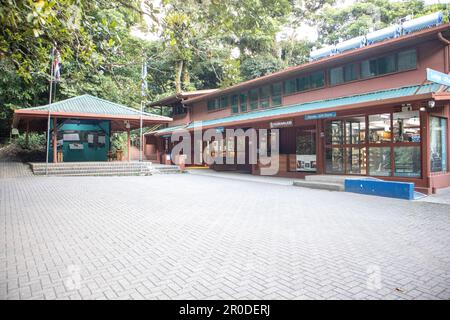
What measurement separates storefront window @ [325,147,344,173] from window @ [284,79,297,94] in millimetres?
4386

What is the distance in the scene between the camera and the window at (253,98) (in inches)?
746

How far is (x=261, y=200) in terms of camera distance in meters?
9.19

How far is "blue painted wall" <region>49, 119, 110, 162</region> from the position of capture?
20.4m

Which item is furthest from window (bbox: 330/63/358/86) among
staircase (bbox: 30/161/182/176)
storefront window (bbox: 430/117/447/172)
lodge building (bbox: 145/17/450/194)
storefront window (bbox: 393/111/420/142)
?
staircase (bbox: 30/161/182/176)

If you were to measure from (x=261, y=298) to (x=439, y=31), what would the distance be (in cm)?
1160

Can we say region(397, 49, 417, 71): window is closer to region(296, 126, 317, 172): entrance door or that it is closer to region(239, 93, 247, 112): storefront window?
region(296, 126, 317, 172): entrance door

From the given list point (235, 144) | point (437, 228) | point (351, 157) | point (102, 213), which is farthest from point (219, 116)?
point (437, 228)

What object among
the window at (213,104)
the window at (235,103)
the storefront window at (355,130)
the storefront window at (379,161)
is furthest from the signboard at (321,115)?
the window at (213,104)

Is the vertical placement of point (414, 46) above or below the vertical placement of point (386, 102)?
above

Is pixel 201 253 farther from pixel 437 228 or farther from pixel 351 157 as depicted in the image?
pixel 351 157

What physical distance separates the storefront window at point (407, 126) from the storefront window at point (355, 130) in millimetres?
1261

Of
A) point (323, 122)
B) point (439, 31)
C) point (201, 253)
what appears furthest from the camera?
point (323, 122)

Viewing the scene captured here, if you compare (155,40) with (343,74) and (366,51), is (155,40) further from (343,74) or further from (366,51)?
(366,51)

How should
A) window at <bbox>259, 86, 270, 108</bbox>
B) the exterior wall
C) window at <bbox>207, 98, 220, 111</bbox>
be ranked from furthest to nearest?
window at <bbox>207, 98, 220, 111</bbox>
window at <bbox>259, 86, 270, 108</bbox>
the exterior wall
